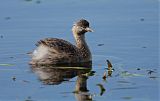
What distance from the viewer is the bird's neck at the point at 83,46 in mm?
16375

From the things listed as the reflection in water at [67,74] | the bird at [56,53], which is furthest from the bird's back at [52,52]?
the reflection in water at [67,74]

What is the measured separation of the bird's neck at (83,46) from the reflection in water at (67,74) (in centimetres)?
31

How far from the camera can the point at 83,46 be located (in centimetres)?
1684

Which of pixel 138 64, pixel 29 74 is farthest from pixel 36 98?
pixel 138 64

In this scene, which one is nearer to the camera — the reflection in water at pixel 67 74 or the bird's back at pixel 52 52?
the reflection in water at pixel 67 74

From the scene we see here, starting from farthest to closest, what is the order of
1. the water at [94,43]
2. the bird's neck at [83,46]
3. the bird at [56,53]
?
1. the bird's neck at [83,46]
2. the bird at [56,53]
3. the water at [94,43]

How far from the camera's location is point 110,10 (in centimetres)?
1995

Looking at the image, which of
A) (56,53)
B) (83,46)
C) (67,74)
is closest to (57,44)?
(56,53)

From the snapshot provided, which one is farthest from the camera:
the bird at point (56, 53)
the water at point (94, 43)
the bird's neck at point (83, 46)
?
the bird's neck at point (83, 46)

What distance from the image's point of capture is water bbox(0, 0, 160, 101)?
1323 centimetres

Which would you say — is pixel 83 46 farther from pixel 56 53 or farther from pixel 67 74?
pixel 67 74

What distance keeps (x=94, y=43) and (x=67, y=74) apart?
8.33ft

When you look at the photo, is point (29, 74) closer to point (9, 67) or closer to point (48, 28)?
point (9, 67)

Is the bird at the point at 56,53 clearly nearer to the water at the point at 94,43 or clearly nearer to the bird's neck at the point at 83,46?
the bird's neck at the point at 83,46
